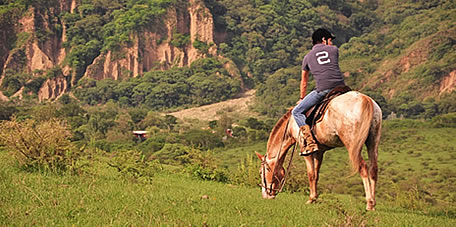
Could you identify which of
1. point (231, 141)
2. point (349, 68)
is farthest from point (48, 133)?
point (349, 68)

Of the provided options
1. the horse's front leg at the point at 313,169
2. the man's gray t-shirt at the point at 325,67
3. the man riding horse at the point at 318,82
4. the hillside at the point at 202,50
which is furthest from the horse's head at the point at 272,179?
the hillside at the point at 202,50

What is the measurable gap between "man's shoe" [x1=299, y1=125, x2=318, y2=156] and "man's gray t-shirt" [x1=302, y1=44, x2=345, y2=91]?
0.63 m

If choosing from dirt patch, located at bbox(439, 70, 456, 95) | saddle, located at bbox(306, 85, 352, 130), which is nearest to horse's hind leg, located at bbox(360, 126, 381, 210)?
saddle, located at bbox(306, 85, 352, 130)

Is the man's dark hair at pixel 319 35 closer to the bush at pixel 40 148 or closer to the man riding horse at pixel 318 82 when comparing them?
the man riding horse at pixel 318 82

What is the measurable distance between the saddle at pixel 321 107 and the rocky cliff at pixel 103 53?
101 m

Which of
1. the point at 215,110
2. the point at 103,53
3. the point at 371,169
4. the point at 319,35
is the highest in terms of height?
A: the point at 319,35

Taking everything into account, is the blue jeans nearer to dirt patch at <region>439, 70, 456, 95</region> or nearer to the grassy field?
the grassy field

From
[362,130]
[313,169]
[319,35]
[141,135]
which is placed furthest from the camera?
[141,135]

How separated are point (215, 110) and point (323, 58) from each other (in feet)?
267

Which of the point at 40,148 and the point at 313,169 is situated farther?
the point at 40,148

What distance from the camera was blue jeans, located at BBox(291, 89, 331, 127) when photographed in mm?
7641

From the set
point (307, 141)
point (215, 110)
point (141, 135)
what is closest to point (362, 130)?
point (307, 141)

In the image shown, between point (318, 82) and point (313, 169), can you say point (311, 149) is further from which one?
point (318, 82)

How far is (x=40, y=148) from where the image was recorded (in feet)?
28.3
